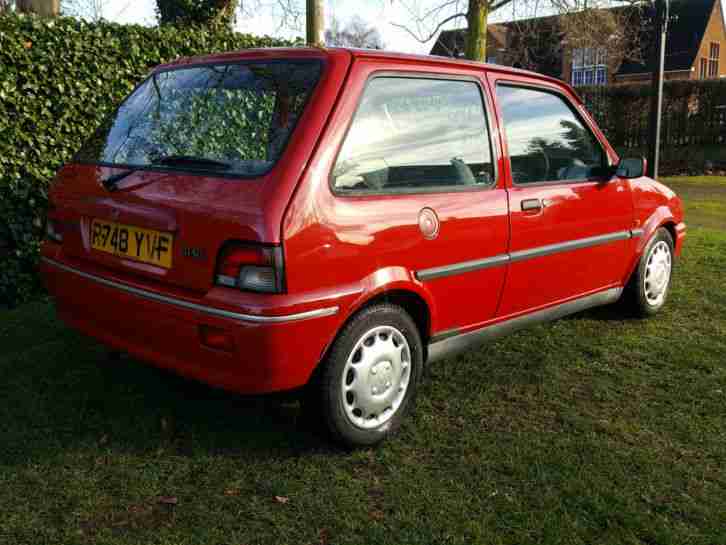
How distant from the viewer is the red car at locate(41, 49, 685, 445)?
2900 mm

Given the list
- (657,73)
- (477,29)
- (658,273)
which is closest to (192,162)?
(658,273)

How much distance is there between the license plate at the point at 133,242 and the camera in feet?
10.1

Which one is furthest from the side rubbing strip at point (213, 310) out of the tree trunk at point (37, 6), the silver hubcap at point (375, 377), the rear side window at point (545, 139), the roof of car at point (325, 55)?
the tree trunk at point (37, 6)

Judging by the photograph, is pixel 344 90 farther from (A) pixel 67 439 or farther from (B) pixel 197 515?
(A) pixel 67 439

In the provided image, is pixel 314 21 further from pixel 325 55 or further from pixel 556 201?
pixel 325 55

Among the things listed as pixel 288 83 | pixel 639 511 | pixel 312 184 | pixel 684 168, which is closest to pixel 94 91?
pixel 288 83

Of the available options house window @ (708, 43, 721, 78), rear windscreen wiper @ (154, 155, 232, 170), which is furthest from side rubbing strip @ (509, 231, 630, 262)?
house window @ (708, 43, 721, 78)

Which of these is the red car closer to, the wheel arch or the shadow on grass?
the wheel arch

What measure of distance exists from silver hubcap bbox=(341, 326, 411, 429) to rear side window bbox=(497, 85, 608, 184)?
1.27 metres

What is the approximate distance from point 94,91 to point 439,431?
14.0ft

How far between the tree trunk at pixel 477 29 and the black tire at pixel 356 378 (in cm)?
1120

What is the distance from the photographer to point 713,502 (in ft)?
9.73

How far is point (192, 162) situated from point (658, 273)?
3777 millimetres

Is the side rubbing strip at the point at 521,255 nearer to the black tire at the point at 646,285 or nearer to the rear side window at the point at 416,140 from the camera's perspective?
the black tire at the point at 646,285
